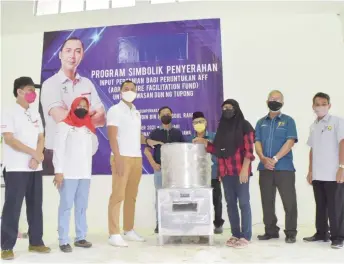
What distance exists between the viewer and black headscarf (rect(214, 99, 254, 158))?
2701mm

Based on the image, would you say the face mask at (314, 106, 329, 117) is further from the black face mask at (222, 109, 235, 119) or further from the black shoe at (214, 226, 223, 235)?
the black shoe at (214, 226, 223, 235)

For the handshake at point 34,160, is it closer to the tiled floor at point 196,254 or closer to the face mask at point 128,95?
the tiled floor at point 196,254

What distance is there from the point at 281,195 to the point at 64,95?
2807mm

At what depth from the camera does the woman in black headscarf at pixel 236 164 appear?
268 centimetres

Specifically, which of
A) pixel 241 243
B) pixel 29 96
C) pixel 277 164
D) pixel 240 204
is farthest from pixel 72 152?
pixel 277 164

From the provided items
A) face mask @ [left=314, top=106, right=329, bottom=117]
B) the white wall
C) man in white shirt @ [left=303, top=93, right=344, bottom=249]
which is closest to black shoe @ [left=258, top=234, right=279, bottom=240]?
man in white shirt @ [left=303, top=93, right=344, bottom=249]

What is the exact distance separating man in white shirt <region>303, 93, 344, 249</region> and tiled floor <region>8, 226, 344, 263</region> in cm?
18

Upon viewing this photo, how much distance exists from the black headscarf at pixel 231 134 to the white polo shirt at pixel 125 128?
724 millimetres

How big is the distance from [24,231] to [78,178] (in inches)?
60.5

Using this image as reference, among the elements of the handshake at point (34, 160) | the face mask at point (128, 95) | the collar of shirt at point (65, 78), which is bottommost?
the handshake at point (34, 160)

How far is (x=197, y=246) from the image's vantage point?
2.70 m

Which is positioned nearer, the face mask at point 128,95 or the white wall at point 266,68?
the face mask at point 128,95

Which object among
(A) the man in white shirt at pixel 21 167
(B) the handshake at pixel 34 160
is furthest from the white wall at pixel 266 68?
(B) the handshake at pixel 34 160

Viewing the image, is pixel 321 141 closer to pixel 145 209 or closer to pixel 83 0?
pixel 145 209
